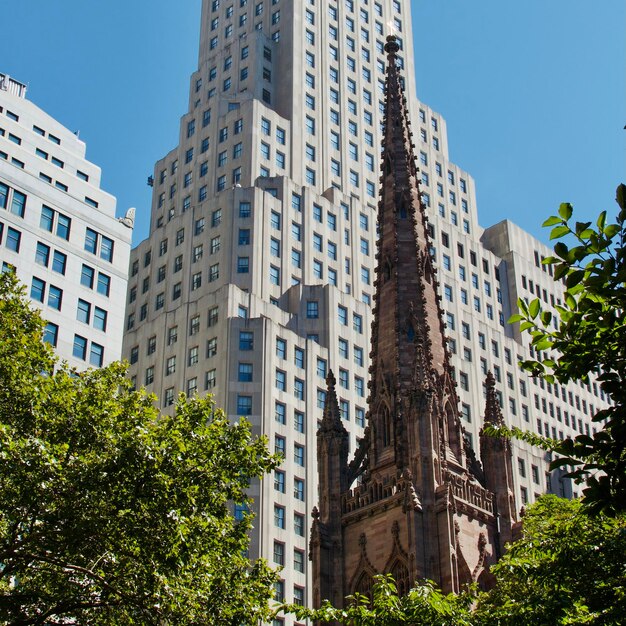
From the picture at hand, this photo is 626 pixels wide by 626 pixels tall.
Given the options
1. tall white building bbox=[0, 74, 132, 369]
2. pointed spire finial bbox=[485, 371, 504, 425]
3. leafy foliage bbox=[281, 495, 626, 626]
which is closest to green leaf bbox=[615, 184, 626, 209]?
leafy foliage bbox=[281, 495, 626, 626]

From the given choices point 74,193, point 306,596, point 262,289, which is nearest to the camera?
point 74,193

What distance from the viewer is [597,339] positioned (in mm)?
17406

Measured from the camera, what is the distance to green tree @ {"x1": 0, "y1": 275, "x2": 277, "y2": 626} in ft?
92.5

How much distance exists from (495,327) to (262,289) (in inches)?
1289

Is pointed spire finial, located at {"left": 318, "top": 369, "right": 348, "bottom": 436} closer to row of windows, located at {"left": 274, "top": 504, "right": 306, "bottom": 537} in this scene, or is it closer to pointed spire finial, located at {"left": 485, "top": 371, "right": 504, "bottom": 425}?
pointed spire finial, located at {"left": 485, "top": 371, "right": 504, "bottom": 425}

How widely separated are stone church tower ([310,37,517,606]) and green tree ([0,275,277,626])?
16.5 metres

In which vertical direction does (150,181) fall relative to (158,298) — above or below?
above

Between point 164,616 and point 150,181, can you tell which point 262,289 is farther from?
point 164,616

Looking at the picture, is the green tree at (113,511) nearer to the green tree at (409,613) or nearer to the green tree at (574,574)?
the green tree at (409,613)

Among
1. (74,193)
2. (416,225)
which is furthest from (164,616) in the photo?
(74,193)

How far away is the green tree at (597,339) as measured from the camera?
16.3m

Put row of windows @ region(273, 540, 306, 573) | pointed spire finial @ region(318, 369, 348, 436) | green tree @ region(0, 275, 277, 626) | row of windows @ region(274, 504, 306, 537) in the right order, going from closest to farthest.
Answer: green tree @ region(0, 275, 277, 626)
pointed spire finial @ region(318, 369, 348, 436)
row of windows @ region(273, 540, 306, 573)
row of windows @ region(274, 504, 306, 537)

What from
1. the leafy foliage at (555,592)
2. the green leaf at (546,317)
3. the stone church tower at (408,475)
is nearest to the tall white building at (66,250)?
the stone church tower at (408,475)

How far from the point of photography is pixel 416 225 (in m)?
61.1
